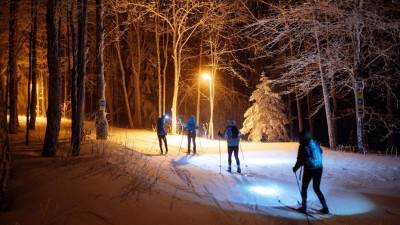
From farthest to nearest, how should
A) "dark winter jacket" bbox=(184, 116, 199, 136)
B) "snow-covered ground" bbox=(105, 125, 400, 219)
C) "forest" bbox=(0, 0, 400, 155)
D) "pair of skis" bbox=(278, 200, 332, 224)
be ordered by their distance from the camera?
"dark winter jacket" bbox=(184, 116, 199, 136)
"forest" bbox=(0, 0, 400, 155)
"snow-covered ground" bbox=(105, 125, 400, 219)
"pair of skis" bbox=(278, 200, 332, 224)

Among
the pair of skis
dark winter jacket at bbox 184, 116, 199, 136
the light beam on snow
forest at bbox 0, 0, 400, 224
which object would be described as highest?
forest at bbox 0, 0, 400, 224

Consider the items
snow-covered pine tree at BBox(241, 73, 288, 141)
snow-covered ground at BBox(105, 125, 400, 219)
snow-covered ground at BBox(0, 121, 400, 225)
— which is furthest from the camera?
snow-covered pine tree at BBox(241, 73, 288, 141)

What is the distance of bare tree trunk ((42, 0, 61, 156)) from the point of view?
47.2 ft

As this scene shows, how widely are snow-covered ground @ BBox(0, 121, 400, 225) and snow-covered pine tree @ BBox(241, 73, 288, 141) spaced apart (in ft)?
46.1

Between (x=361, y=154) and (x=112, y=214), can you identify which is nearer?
(x=112, y=214)

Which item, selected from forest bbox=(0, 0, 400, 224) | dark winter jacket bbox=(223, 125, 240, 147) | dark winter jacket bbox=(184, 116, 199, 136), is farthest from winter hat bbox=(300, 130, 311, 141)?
dark winter jacket bbox=(184, 116, 199, 136)

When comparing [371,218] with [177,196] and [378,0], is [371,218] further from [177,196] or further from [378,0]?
[378,0]

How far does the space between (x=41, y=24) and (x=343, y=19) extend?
18828 millimetres

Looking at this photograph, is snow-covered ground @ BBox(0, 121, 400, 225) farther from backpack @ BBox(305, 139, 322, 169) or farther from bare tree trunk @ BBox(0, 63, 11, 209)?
backpack @ BBox(305, 139, 322, 169)

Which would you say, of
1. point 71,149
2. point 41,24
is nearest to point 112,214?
point 71,149

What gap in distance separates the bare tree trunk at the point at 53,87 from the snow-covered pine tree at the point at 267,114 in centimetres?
1950

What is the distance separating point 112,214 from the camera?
29.6 ft

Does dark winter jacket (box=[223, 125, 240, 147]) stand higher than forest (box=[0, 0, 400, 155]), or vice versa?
forest (box=[0, 0, 400, 155])

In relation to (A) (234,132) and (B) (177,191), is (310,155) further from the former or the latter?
(A) (234,132)
